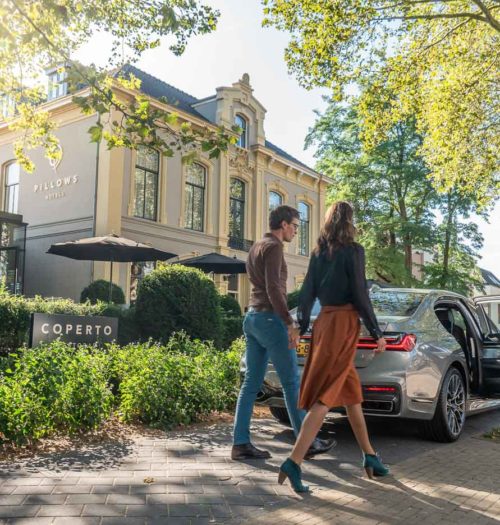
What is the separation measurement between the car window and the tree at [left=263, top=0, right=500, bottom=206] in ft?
23.9

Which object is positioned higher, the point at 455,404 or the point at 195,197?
the point at 195,197

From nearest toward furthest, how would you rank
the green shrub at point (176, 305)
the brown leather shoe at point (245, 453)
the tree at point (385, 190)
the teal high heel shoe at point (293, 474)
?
the teal high heel shoe at point (293, 474), the brown leather shoe at point (245, 453), the green shrub at point (176, 305), the tree at point (385, 190)

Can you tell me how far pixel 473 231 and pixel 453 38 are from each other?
64.0 feet

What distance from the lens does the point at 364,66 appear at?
1266 centimetres

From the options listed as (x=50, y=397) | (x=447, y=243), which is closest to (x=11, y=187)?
(x=50, y=397)

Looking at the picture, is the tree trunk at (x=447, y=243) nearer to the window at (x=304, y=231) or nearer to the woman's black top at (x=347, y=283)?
the window at (x=304, y=231)

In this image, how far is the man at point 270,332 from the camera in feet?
14.4

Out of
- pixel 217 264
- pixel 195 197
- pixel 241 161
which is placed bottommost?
pixel 217 264

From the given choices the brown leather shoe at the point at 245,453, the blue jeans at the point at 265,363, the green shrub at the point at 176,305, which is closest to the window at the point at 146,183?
the green shrub at the point at 176,305

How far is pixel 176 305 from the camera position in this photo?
32.4ft

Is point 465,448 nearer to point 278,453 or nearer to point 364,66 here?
point 278,453

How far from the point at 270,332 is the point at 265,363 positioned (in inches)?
13.7

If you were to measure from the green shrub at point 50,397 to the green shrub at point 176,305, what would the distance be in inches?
156

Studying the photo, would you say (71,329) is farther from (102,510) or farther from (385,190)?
(385,190)
